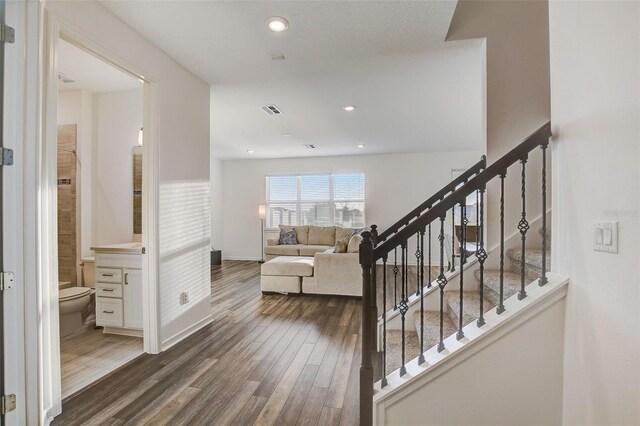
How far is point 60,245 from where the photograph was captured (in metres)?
3.69

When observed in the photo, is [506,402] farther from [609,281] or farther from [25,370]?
[25,370]

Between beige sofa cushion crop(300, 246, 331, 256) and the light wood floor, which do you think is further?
beige sofa cushion crop(300, 246, 331, 256)

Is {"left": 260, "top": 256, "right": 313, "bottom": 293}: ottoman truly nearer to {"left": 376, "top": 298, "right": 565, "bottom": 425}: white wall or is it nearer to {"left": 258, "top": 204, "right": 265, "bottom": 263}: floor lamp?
{"left": 376, "top": 298, "right": 565, "bottom": 425}: white wall

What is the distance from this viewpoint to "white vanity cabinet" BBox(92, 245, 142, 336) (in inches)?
112

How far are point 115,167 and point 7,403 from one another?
2962mm

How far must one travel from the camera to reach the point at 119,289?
288cm

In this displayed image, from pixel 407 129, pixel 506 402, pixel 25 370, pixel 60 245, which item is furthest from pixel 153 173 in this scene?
pixel 407 129

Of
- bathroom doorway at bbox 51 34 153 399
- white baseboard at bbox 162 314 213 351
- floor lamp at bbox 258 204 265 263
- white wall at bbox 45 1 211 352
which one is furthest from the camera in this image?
floor lamp at bbox 258 204 265 263

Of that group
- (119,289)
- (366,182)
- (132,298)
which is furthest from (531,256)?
(366,182)

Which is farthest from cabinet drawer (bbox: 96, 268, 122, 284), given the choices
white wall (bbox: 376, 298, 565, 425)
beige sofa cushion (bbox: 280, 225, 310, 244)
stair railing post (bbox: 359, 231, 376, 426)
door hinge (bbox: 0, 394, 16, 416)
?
beige sofa cushion (bbox: 280, 225, 310, 244)

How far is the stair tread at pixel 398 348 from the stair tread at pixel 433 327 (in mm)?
109

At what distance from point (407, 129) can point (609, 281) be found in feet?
14.5

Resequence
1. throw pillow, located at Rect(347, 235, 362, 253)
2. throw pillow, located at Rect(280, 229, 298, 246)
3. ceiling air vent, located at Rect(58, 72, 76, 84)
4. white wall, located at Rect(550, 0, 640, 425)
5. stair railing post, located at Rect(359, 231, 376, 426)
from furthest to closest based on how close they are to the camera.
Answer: throw pillow, located at Rect(280, 229, 298, 246) → throw pillow, located at Rect(347, 235, 362, 253) → ceiling air vent, located at Rect(58, 72, 76, 84) → stair railing post, located at Rect(359, 231, 376, 426) → white wall, located at Rect(550, 0, 640, 425)

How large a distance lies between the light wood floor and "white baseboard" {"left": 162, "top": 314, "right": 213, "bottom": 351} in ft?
0.71
